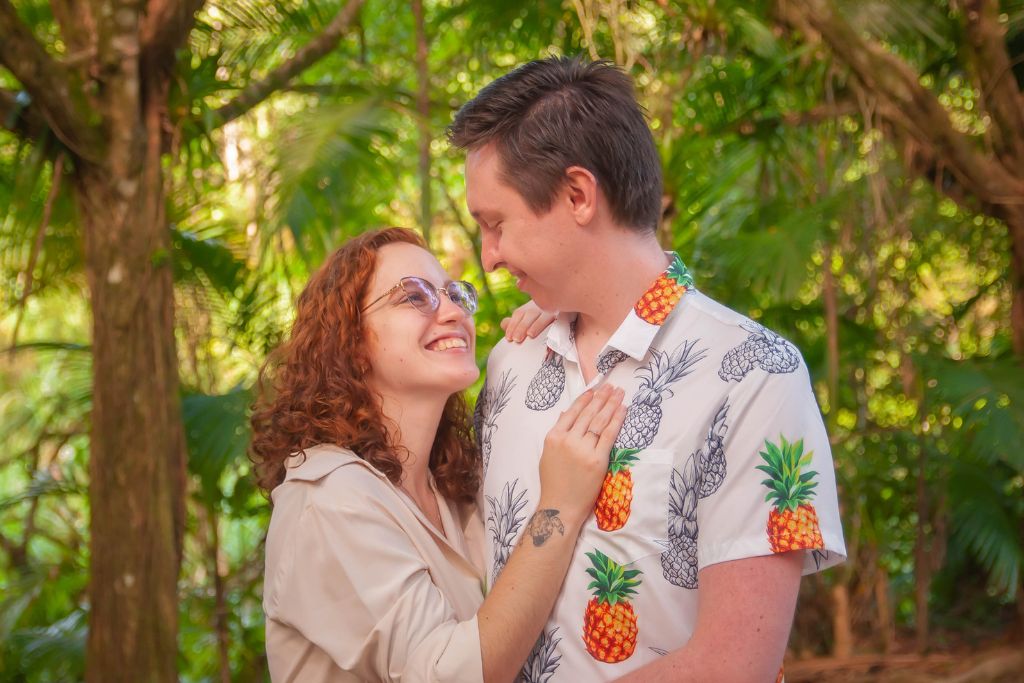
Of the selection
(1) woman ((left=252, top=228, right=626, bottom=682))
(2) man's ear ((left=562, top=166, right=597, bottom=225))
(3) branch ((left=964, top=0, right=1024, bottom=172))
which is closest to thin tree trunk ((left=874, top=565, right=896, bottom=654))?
(3) branch ((left=964, top=0, right=1024, bottom=172))

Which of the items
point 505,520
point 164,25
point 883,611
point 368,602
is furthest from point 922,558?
point 164,25

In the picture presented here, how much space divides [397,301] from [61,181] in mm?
1248

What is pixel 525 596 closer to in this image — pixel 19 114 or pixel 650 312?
pixel 650 312

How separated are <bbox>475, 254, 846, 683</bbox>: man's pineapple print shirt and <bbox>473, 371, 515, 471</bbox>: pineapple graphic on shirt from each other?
188 millimetres

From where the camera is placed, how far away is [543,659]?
1.58m

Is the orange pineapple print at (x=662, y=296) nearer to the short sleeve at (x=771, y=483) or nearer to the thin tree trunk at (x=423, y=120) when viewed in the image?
the short sleeve at (x=771, y=483)

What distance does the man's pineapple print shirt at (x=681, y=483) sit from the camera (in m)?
1.36

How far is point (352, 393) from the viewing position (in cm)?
190

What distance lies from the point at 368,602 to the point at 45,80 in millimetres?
1590

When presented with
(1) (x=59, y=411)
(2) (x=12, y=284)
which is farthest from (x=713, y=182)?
(1) (x=59, y=411)

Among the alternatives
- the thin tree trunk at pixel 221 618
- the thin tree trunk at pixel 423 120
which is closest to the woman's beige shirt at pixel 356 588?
the thin tree trunk at pixel 423 120

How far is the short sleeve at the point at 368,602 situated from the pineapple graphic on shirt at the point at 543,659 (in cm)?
13

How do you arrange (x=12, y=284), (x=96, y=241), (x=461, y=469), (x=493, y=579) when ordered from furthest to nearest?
(x=12, y=284)
(x=96, y=241)
(x=461, y=469)
(x=493, y=579)

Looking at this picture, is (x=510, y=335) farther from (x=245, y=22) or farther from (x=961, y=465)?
(x=961, y=465)
